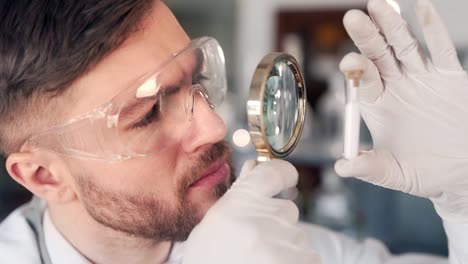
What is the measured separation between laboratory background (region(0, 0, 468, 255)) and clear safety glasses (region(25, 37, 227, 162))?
1.86m

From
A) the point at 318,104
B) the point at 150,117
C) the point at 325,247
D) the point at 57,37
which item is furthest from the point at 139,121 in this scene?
the point at 318,104

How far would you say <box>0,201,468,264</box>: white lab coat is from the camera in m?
1.21

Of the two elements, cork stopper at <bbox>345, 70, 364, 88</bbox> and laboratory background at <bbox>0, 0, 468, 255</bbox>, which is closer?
cork stopper at <bbox>345, 70, 364, 88</bbox>

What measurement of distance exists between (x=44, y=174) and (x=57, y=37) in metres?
0.36

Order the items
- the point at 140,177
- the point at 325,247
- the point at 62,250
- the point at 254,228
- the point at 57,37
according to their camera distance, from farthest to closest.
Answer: the point at 325,247 < the point at 62,250 < the point at 140,177 < the point at 57,37 < the point at 254,228

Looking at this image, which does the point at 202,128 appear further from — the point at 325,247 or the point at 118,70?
the point at 325,247

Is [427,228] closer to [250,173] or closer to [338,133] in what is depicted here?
[338,133]

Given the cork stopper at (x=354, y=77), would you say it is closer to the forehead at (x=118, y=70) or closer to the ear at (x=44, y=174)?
the forehead at (x=118, y=70)

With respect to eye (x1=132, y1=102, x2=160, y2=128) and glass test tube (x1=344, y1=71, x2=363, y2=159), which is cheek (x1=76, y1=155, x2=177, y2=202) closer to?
eye (x1=132, y1=102, x2=160, y2=128)

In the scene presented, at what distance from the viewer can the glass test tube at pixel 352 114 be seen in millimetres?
986

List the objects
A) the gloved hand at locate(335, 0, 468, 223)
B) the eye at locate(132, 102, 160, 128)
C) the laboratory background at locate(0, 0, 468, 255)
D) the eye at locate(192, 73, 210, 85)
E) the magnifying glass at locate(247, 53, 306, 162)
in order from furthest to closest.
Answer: the laboratory background at locate(0, 0, 468, 255)
the eye at locate(192, 73, 210, 85)
the eye at locate(132, 102, 160, 128)
the gloved hand at locate(335, 0, 468, 223)
the magnifying glass at locate(247, 53, 306, 162)

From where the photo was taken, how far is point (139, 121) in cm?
116

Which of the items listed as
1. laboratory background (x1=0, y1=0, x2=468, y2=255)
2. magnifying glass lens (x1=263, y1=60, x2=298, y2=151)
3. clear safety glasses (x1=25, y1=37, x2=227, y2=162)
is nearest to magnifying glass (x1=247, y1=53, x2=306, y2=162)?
magnifying glass lens (x1=263, y1=60, x2=298, y2=151)

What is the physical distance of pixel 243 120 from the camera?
3.84 m
